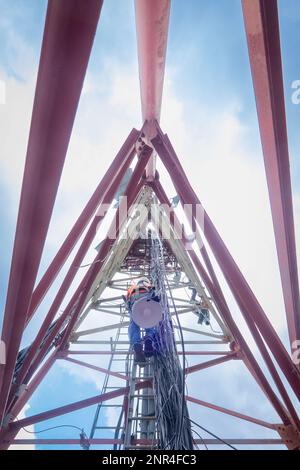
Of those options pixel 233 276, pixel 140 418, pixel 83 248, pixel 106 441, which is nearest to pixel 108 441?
pixel 106 441

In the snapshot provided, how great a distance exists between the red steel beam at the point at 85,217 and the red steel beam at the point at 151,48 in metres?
0.61

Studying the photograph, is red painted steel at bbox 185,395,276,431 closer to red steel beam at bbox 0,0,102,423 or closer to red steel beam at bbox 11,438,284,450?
red steel beam at bbox 11,438,284,450

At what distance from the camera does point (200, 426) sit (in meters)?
3.48

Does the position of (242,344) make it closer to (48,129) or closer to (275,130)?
(275,130)

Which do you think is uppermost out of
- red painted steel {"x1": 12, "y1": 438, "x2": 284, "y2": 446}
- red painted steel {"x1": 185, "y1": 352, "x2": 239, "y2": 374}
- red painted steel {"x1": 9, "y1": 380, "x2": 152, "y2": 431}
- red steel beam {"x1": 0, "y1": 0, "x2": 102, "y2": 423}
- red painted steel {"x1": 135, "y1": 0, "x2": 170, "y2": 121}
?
red painted steel {"x1": 135, "y1": 0, "x2": 170, "y2": 121}

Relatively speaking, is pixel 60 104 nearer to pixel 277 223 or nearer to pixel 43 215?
pixel 43 215

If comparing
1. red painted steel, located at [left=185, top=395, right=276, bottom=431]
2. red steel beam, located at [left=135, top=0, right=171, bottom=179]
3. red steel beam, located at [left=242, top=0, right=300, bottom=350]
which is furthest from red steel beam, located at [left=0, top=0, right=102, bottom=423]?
red painted steel, located at [left=185, top=395, right=276, bottom=431]

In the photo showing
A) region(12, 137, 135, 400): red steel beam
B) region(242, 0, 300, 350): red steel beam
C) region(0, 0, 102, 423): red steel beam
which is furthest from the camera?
region(12, 137, 135, 400): red steel beam

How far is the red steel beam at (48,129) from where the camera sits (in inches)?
82.5

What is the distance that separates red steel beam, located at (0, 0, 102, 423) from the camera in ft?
6.88

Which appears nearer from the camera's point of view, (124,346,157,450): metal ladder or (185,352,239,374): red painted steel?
(124,346,157,450): metal ladder

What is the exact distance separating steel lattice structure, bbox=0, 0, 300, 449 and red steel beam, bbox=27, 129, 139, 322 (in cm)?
2

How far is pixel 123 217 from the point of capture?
5734mm

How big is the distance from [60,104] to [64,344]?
5567 millimetres
